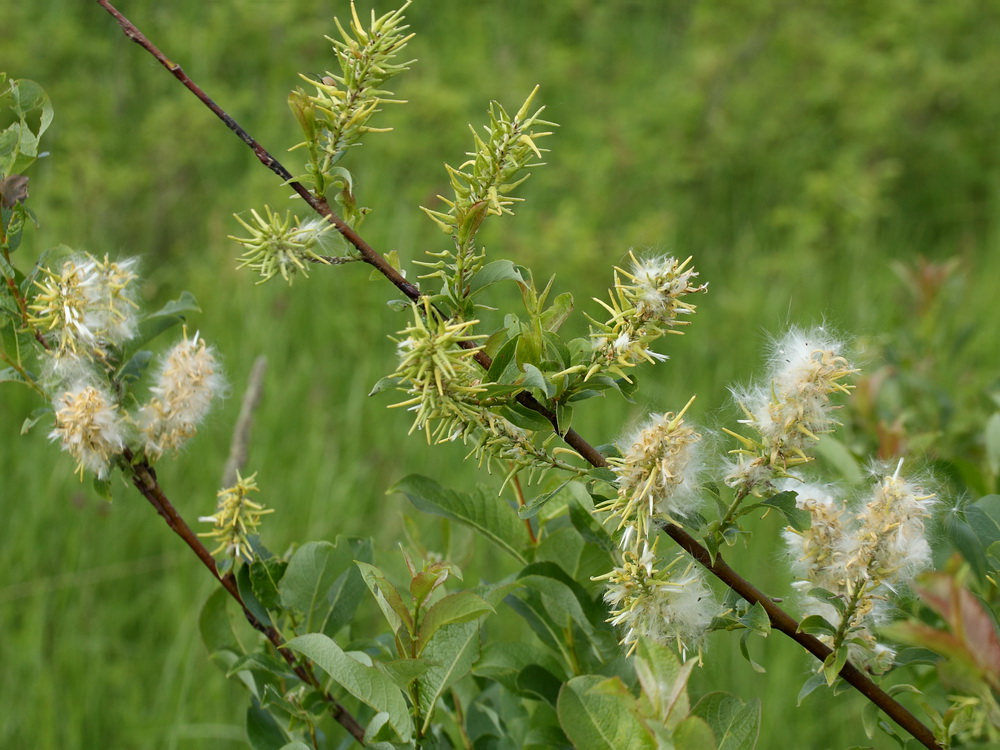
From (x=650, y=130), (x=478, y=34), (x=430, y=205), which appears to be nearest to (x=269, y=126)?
(x=430, y=205)

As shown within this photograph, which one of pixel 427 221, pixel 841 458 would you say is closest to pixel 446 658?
pixel 841 458

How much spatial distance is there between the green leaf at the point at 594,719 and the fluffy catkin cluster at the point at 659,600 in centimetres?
5

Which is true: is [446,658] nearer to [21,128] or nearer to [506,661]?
[506,661]

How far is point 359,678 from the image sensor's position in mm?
817

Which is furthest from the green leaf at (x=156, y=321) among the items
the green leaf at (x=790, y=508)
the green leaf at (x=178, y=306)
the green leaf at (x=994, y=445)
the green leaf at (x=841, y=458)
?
the green leaf at (x=994, y=445)

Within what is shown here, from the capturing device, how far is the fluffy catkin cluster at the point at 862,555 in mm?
762

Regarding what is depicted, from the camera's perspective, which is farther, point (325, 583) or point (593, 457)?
point (325, 583)

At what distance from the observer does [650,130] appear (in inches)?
191

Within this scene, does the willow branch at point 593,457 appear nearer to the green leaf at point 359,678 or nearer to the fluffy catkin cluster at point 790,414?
the fluffy catkin cluster at point 790,414

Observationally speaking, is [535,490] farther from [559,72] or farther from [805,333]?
[559,72]

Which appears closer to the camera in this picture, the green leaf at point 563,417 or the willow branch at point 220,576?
the green leaf at point 563,417

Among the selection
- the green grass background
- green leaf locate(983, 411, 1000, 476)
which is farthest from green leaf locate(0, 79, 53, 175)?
the green grass background

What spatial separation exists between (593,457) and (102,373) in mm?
515

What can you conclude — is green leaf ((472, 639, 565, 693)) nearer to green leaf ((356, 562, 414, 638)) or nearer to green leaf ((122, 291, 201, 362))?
green leaf ((356, 562, 414, 638))
